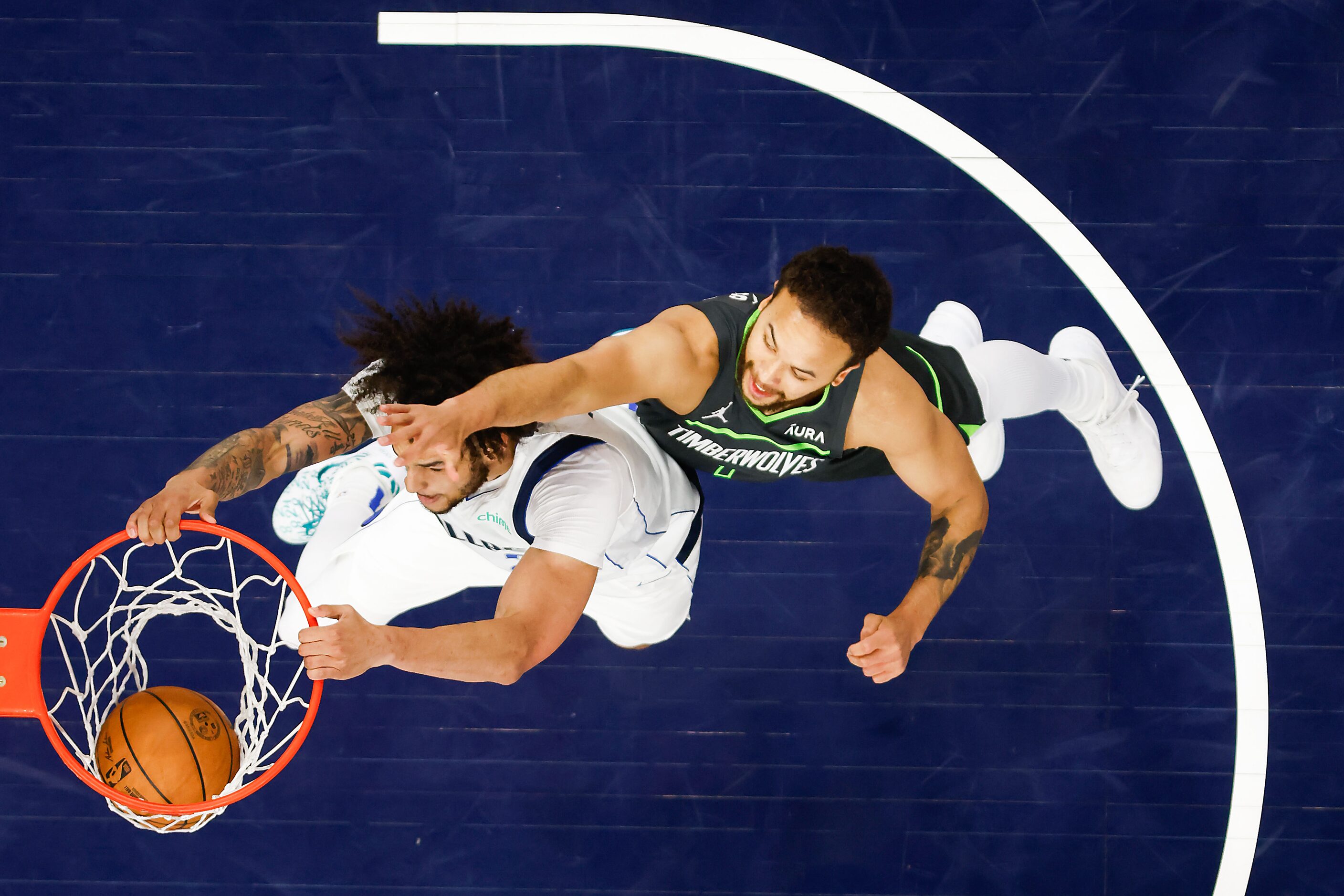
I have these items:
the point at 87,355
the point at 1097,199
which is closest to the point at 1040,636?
the point at 1097,199

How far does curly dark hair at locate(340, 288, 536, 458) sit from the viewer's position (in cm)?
281

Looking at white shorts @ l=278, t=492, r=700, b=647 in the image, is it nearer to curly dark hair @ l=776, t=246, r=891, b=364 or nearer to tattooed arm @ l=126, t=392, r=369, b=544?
tattooed arm @ l=126, t=392, r=369, b=544

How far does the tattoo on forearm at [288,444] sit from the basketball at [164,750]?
675 mm

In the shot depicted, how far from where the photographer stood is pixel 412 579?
3.50 meters

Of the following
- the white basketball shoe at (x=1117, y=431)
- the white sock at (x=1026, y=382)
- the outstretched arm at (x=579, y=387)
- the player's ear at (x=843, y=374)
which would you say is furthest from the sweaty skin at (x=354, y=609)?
the white basketball shoe at (x=1117, y=431)

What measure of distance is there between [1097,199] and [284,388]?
11.4 ft

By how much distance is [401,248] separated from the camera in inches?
168

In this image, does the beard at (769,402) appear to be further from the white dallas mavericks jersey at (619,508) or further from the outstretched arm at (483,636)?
the outstretched arm at (483,636)

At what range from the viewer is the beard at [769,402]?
2.88 metres

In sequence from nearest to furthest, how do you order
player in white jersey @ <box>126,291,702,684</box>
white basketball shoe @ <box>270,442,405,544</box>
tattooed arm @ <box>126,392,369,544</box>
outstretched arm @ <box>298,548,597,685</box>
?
outstretched arm @ <box>298,548,597,685</box> → player in white jersey @ <box>126,291,702,684</box> → tattooed arm @ <box>126,392,369,544</box> → white basketball shoe @ <box>270,442,405,544</box>

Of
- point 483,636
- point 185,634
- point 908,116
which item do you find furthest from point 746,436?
point 185,634

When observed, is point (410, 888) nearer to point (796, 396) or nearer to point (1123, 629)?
point (796, 396)

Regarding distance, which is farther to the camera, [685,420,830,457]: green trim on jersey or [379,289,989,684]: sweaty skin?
[685,420,830,457]: green trim on jersey

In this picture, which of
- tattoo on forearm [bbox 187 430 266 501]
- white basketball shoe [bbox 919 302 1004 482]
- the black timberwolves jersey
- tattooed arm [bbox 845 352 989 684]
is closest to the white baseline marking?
white basketball shoe [bbox 919 302 1004 482]
